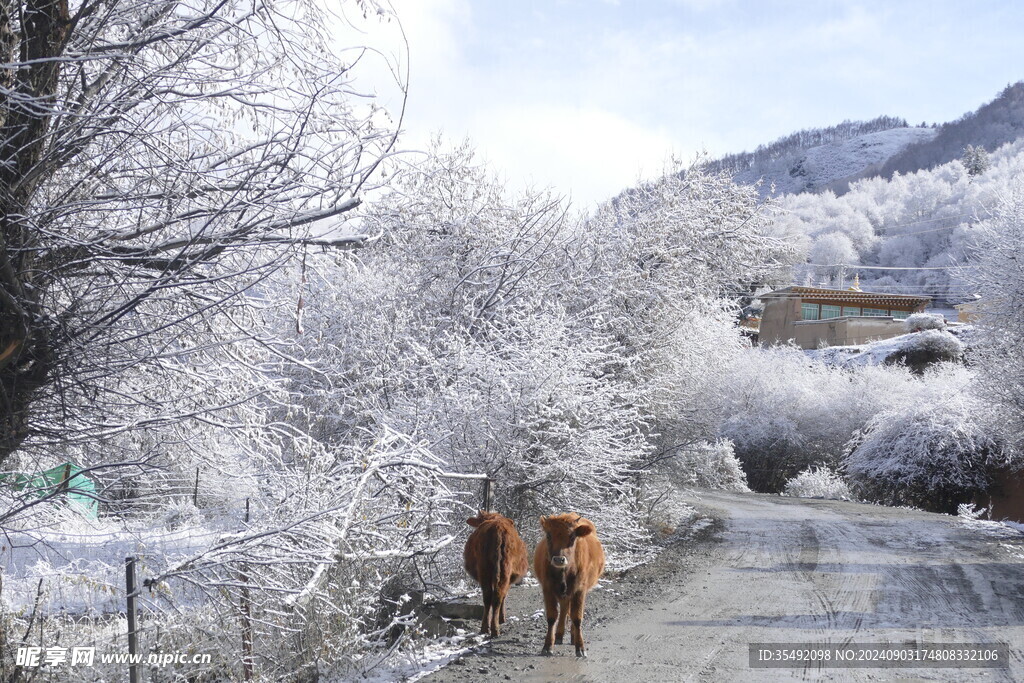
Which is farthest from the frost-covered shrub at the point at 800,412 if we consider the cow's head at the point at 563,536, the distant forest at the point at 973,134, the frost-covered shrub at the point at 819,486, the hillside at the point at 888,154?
the distant forest at the point at 973,134

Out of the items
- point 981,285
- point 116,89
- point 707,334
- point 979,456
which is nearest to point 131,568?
point 116,89

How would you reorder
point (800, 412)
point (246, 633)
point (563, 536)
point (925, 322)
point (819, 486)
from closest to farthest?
point (246, 633), point (563, 536), point (819, 486), point (800, 412), point (925, 322)

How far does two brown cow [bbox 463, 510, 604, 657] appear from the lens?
293 inches

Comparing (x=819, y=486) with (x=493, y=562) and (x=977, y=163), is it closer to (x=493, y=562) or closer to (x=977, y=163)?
(x=493, y=562)

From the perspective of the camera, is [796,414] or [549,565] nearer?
[549,565]

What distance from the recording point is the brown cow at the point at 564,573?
7406 mm

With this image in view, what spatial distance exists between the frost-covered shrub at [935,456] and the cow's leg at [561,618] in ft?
70.1

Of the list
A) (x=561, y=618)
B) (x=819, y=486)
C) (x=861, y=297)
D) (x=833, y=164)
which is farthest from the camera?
(x=833, y=164)

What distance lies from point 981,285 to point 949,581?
11010 mm

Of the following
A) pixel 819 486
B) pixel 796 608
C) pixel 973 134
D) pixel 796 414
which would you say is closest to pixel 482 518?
pixel 796 608

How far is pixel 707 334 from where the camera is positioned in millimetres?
20047

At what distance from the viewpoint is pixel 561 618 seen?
7.72 meters

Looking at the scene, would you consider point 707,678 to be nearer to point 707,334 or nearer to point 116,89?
point 116,89

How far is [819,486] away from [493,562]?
25.5m
